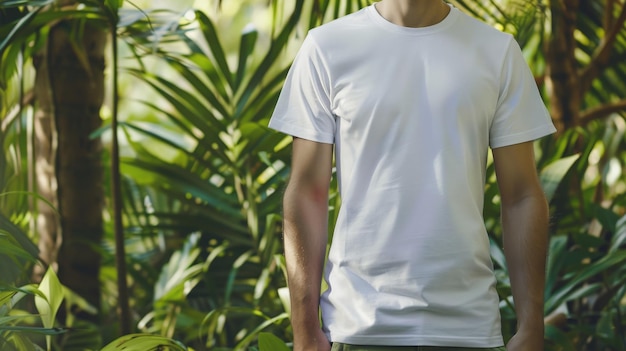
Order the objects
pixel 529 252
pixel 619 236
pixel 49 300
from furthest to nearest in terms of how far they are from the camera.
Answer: pixel 619 236 → pixel 49 300 → pixel 529 252

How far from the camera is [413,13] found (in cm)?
111

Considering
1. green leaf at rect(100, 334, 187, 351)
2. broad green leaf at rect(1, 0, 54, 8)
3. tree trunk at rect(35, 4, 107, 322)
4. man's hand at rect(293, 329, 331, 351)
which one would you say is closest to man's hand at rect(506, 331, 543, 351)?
man's hand at rect(293, 329, 331, 351)

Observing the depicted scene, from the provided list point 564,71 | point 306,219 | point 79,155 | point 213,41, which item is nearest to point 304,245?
point 306,219

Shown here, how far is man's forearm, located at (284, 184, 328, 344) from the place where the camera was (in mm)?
1100

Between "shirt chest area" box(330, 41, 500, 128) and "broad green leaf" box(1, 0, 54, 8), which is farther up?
"broad green leaf" box(1, 0, 54, 8)

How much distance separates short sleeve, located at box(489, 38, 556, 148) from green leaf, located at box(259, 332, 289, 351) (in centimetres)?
48

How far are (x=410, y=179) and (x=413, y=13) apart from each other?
8.9 inches

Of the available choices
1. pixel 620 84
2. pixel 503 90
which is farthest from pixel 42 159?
pixel 620 84

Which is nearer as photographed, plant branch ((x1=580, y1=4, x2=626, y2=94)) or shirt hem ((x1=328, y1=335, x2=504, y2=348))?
shirt hem ((x1=328, y1=335, x2=504, y2=348))

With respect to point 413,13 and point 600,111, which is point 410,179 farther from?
point 600,111

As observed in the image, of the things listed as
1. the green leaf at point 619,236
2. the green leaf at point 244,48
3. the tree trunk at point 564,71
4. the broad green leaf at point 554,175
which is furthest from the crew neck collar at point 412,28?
the tree trunk at point 564,71

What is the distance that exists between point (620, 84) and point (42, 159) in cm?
171

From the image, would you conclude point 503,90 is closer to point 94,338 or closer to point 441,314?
point 441,314

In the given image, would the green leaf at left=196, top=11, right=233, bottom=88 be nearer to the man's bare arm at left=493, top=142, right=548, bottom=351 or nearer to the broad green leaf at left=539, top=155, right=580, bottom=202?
the broad green leaf at left=539, top=155, right=580, bottom=202
